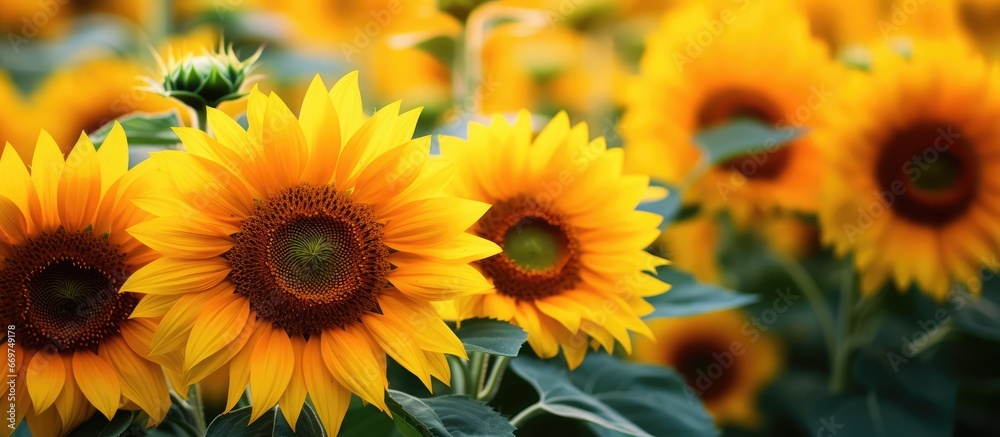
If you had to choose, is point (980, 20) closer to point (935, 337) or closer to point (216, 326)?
point (935, 337)

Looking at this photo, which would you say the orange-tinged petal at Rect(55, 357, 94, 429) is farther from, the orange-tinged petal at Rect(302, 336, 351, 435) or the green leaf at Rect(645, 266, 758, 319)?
the green leaf at Rect(645, 266, 758, 319)

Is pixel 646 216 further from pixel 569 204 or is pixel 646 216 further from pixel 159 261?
pixel 159 261

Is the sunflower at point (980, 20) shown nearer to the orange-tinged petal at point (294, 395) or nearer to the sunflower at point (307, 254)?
the sunflower at point (307, 254)

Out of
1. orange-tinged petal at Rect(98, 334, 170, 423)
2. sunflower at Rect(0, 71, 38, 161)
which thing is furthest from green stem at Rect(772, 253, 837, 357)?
sunflower at Rect(0, 71, 38, 161)

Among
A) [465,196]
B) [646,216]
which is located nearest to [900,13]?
[646,216]

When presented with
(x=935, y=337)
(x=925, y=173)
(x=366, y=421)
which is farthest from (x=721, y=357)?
(x=366, y=421)

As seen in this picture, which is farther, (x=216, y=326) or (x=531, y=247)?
(x=531, y=247)
